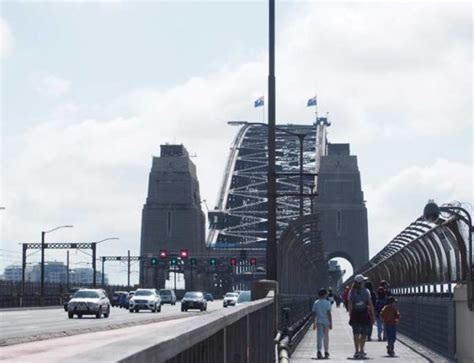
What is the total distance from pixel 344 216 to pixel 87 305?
346ft

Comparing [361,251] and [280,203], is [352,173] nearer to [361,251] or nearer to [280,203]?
[361,251]

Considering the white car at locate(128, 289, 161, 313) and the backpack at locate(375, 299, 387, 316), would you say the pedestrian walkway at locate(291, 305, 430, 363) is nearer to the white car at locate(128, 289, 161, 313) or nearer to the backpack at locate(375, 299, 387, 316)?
Answer: the backpack at locate(375, 299, 387, 316)

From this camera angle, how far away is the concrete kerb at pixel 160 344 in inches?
147

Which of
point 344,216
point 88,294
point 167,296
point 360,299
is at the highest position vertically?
point 344,216

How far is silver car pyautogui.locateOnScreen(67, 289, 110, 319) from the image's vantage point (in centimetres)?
5706

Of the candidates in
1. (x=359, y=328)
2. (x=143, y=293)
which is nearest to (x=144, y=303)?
(x=143, y=293)

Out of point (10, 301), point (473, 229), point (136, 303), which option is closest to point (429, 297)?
point (473, 229)

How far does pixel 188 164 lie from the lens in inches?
6324

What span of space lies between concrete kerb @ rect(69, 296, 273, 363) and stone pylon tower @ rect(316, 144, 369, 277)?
152289 mm

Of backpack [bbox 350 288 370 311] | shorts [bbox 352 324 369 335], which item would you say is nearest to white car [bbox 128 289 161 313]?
shorts [bbox 352 324 369 335]

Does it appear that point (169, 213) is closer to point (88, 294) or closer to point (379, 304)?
point (88, 294)

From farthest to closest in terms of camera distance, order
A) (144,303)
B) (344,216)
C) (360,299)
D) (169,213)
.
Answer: (344,216) → (169,213) → (144,303) → (360,299)

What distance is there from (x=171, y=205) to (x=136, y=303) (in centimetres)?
8124

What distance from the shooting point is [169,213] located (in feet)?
504
